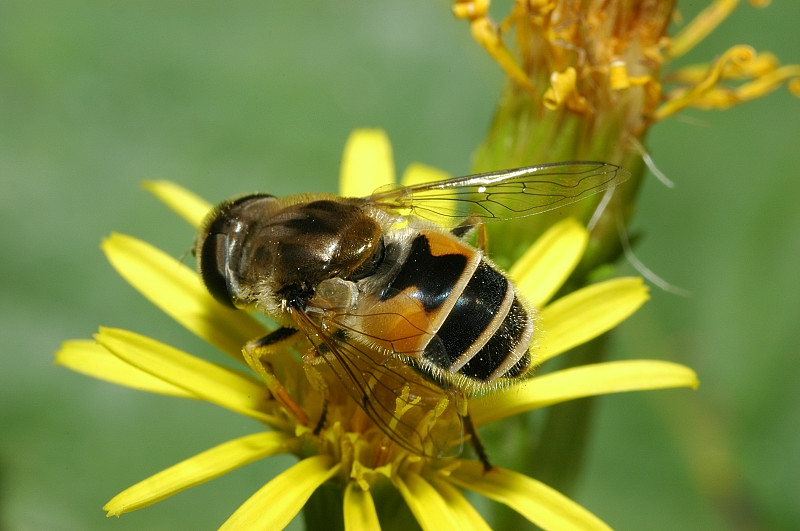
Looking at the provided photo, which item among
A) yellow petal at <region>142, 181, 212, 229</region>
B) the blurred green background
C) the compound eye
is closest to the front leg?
the compound eye

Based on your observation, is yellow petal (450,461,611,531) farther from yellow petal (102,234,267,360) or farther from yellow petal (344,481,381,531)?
yellow petal (102,234,267,360)

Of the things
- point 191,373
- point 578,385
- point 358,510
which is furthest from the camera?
point 578,385

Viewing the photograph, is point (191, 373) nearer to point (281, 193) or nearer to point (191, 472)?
point (191, 472)

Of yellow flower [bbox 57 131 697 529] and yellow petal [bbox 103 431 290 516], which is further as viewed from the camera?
yellow flower [bbox 57 131 697 529]

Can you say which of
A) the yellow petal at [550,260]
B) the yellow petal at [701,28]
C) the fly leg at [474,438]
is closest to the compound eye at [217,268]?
the fly leg at [474,438]

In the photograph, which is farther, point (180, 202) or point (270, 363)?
point (180, 202)

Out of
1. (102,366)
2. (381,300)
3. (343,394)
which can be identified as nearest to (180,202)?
(102,366)

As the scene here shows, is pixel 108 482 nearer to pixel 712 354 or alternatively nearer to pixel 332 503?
pixel 332 503
